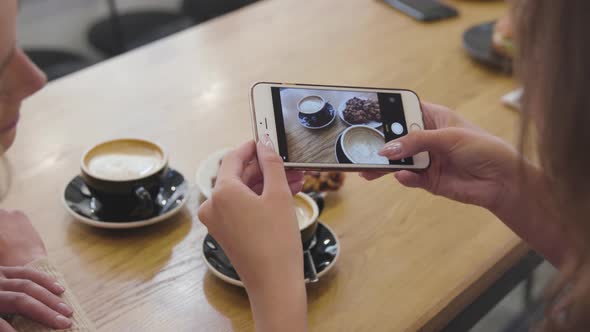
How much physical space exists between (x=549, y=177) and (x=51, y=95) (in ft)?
3.34

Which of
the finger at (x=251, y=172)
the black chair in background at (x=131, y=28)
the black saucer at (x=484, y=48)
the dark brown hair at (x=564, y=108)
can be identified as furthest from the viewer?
the black chair in background at (x=131, y=28)

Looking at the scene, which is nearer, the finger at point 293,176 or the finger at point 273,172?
the finger at point 273,172

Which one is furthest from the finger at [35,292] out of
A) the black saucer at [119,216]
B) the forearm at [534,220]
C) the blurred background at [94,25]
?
the blurred background at [94,25]

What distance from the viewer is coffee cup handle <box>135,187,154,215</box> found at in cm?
108

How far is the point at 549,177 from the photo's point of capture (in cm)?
74

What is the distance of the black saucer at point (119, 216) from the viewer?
3.55 feet

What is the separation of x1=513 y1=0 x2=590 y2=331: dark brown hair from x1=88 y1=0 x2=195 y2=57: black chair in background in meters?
1.92

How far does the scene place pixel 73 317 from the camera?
35.4 inches

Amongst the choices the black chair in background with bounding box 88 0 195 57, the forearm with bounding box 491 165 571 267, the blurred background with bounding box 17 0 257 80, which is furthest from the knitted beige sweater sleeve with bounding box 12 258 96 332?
the black chair in background with bounding box 88 0 195 57

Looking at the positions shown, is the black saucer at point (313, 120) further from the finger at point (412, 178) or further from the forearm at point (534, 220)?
the forearm at point (534, 220)

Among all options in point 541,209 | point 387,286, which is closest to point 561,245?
point 541,209

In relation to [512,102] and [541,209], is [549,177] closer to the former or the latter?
[541,209]

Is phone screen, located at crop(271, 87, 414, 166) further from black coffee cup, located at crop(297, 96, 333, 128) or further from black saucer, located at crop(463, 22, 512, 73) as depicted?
black saucer, located at crop(463, 22, 512, 73)

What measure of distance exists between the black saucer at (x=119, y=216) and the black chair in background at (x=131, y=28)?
1368 millimetres
